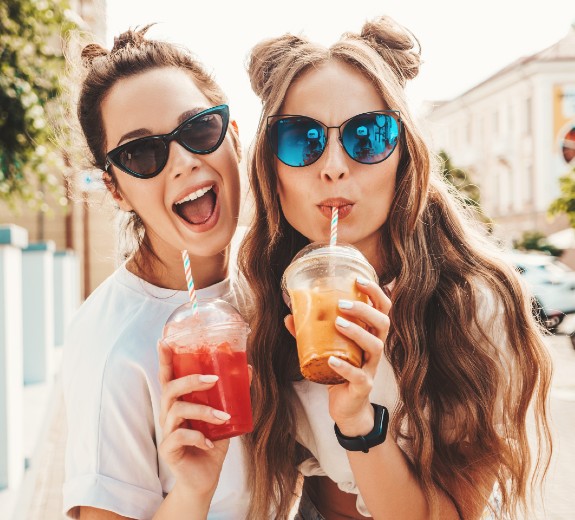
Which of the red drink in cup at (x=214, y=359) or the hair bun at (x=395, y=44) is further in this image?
the hair bun at (x=395, y=44)

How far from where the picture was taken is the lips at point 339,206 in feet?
7.52

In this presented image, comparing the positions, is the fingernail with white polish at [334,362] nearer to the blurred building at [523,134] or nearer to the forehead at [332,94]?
the forehead at [332,94]

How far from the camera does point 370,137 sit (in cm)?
230

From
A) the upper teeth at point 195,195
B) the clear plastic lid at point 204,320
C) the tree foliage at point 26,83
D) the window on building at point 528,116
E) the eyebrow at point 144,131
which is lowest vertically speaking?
the clear plastic lid at point 204,320

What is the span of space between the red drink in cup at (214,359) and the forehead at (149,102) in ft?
2.40

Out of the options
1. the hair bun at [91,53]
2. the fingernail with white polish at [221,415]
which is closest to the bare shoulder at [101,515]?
the fingernail with white polish at [221,415]

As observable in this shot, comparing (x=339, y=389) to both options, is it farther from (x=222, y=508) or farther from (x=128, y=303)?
(x=128, y=303)

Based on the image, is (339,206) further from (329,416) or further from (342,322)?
(329,416)

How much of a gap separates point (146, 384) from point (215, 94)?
1208 mm

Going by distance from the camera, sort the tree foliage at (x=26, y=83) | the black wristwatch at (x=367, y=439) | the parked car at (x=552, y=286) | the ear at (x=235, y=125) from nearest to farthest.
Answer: the black wristwatch at (x=367, y=439), the ear at (x=235, y=125), the tree foliage at (x=26, y=83), the parked car at (x=552, y=286)

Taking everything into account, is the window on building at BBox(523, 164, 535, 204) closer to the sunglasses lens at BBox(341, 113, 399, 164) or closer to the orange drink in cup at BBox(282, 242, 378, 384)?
the sunglasses lens at BBox(341, 113, 399, 164)

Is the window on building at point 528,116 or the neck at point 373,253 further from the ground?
the window on building at point 528,116

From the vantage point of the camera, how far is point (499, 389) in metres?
2.42

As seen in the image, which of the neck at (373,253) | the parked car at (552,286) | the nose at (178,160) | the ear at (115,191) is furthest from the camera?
the parked car at (552,286)
